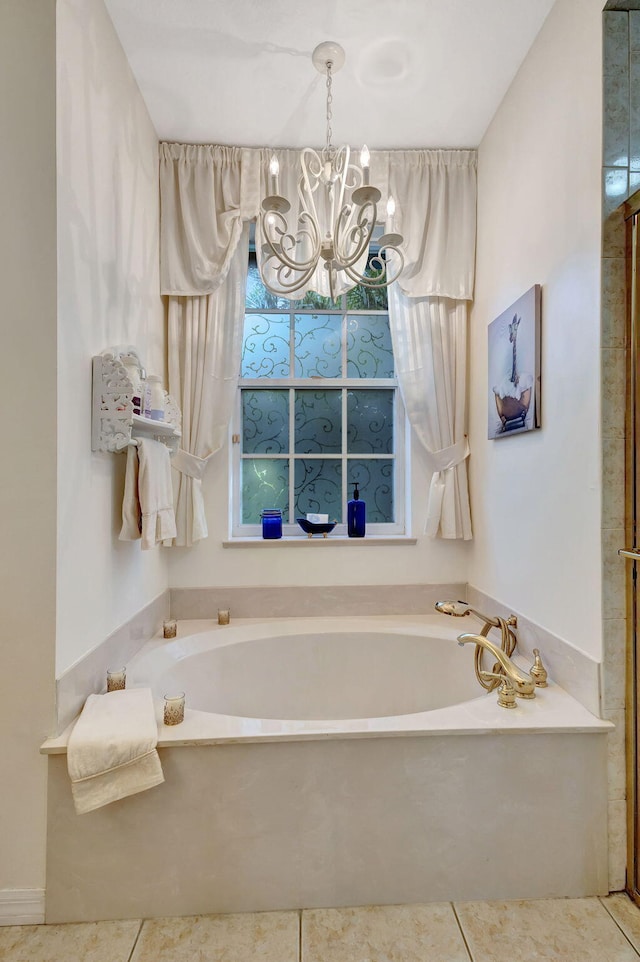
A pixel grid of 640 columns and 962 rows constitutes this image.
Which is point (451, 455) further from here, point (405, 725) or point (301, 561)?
point (405, 725)

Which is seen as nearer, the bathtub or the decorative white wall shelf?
the bathtub

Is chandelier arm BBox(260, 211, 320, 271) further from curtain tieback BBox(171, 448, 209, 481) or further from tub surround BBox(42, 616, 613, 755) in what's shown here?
tub surround BBox(42, 616, 613, 755)

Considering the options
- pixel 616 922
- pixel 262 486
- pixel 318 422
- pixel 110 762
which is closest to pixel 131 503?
pixel 110 762

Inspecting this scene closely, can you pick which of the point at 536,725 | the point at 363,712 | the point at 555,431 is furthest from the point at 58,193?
the point at 363,712

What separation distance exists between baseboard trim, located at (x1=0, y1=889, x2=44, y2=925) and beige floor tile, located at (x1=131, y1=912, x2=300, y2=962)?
288 mm

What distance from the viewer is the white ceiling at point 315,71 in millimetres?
1639

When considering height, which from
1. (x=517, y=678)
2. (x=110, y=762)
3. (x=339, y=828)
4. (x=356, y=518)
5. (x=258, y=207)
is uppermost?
(x=258, y=207)

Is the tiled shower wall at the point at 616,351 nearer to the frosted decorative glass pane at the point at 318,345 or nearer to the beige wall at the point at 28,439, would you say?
the frosted decorative glass pane at the point at 318,345

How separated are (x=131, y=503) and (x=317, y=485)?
1.10 metres

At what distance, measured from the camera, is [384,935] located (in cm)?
126

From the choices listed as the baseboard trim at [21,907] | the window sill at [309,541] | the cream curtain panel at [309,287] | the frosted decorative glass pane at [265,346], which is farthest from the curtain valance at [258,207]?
the baseboard trim at [21,907]

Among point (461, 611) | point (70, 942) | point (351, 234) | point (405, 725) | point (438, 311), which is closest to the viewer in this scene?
point (70, 942)

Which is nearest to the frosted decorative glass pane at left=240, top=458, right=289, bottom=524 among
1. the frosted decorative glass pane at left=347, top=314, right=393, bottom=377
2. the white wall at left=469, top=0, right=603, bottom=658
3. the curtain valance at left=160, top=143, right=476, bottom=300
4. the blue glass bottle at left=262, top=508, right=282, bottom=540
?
the blue glass bottle at left=262, top=508, right=282, bottom=540

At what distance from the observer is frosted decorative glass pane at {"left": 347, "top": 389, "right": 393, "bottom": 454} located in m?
2.58
